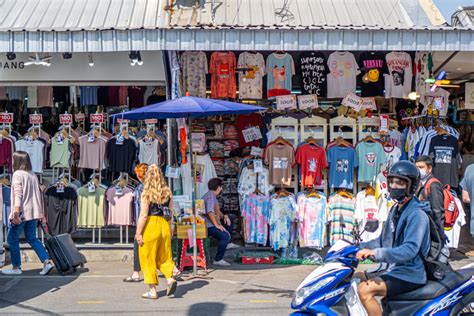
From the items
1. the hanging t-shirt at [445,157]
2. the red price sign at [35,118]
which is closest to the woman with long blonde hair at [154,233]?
the red price sign at [35,118]

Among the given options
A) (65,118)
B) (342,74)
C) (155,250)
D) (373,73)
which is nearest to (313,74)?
(342,74)

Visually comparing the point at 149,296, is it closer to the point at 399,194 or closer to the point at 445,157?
the point at 399,194

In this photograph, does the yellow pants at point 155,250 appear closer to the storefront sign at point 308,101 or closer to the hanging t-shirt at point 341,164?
the hanging t-shirt at point 341,164

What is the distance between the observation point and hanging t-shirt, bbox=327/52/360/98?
1128cm

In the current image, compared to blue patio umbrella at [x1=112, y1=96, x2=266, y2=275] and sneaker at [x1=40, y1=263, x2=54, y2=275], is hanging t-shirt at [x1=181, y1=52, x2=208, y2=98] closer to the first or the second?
blue patio umbrella at [x1=112, y1=96, x2=266, y2=275]

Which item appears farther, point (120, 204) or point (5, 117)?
point (5, 117)

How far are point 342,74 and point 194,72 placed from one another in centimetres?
252

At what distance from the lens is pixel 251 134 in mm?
A: 11547

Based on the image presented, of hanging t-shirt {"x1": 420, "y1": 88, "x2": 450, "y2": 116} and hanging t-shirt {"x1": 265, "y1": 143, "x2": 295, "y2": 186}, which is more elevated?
hanging t-shirt {"x1": 420, "y1": 88, "x2": 450, "y2": 116}

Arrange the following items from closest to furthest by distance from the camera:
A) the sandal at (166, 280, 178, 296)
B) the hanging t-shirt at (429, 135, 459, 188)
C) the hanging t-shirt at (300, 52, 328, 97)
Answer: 1. the sandal at (166, 280, 178, 296)
2. the hanging t-shirt at (429, 135, 459, 188)
3. the hanging t-shirt at (300, 52, 328, 97)

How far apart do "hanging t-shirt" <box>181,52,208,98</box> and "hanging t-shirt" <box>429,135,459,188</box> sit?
3.89 m

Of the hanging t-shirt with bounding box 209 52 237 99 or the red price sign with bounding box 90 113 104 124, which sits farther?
the hanging t-shirt with bounding box 209 52 237 99

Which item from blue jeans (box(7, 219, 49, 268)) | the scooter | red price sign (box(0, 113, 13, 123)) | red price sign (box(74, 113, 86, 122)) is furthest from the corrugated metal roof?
the scooter

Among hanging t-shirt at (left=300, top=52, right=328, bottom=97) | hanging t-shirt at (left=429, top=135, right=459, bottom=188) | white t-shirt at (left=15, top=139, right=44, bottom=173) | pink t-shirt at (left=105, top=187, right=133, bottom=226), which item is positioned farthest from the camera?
hanging t-shirt at (left=300, top=52, right=328, bottom=97)
